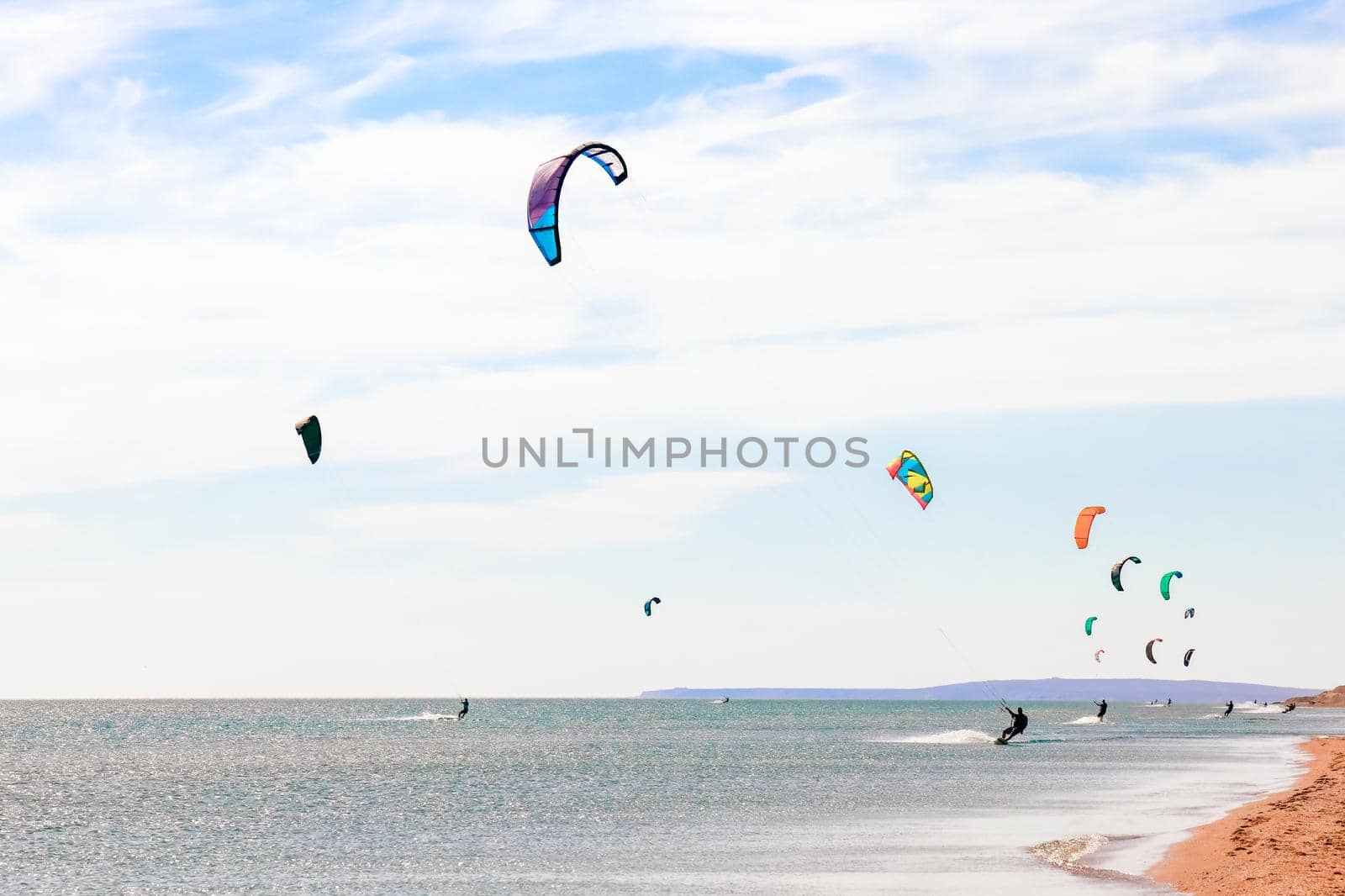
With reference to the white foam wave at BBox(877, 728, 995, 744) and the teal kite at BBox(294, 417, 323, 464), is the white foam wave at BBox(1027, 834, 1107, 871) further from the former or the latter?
the white foam wave at BBox(877, 728, 995, 744)

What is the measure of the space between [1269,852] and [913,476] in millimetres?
19988

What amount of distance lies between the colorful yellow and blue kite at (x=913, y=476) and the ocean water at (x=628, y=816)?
806cm

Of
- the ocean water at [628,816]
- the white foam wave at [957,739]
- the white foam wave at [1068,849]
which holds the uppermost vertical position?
the white foam wave at [1068,849]

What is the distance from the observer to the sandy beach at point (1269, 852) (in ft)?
60.2

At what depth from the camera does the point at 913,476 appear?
40.2 metres

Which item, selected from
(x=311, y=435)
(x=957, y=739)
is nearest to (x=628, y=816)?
(x=311, y=435)

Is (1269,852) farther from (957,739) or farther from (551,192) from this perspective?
(957,739)

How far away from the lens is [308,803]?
3703 cm

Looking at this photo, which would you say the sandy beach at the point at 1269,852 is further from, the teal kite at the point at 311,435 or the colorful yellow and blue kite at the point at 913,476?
the teal kite at the point at 311,435

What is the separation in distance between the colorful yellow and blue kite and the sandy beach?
12.4 meters

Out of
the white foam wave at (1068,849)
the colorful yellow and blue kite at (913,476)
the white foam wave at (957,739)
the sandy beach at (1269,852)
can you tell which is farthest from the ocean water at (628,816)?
the colorful yellow and blue kite at (913,476)

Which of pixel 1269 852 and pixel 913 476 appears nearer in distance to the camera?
pixel 1269 852

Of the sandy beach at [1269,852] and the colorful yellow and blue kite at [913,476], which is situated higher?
the colorful yellow and blue kite at [913,476]

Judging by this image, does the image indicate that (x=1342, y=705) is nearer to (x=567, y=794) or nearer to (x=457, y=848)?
(x=567, y=794)
